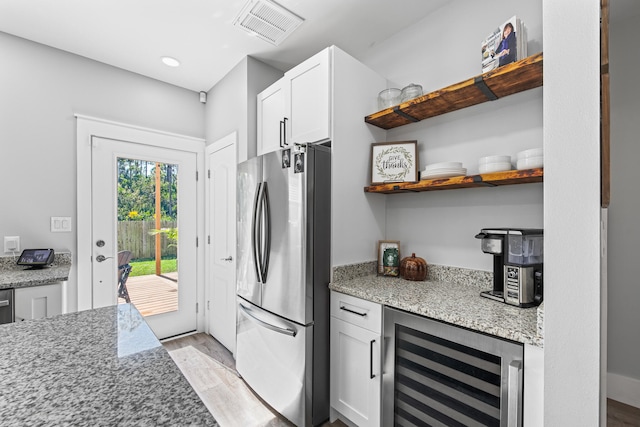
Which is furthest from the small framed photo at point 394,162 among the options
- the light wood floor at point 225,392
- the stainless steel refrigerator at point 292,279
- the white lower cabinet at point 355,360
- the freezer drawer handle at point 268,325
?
the light wood floor at point 225,392

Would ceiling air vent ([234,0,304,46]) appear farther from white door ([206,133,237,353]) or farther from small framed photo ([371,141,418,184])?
small framed photo ([371,141,418,184])

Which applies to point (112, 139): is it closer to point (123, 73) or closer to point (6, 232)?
point (123, 73)

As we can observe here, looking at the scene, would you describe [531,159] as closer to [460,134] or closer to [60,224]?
[460,134]

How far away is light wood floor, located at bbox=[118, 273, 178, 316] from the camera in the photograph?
289 cm

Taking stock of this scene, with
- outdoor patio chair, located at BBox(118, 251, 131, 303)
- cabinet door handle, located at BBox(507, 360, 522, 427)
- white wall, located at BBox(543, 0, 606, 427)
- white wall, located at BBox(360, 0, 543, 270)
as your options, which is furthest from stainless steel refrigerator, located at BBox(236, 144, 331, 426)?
outdoor patio chair, located at BBox(118, 251, 131, 303)

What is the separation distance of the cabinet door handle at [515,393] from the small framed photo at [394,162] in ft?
3.86

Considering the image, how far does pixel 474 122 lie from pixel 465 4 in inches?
30.9

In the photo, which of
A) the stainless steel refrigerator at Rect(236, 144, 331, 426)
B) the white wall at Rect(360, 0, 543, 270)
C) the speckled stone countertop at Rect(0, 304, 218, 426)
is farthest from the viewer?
the stainless steel refrigerator at Rect(236, 144, 331, 426)

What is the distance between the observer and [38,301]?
1803 mm

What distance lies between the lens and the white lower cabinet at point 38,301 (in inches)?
68.4

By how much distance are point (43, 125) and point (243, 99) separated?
1627 millimetres

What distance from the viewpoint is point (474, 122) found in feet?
6.12

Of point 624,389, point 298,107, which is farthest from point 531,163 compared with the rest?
point 624,389

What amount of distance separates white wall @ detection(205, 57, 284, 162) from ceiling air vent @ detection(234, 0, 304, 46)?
0.40m
